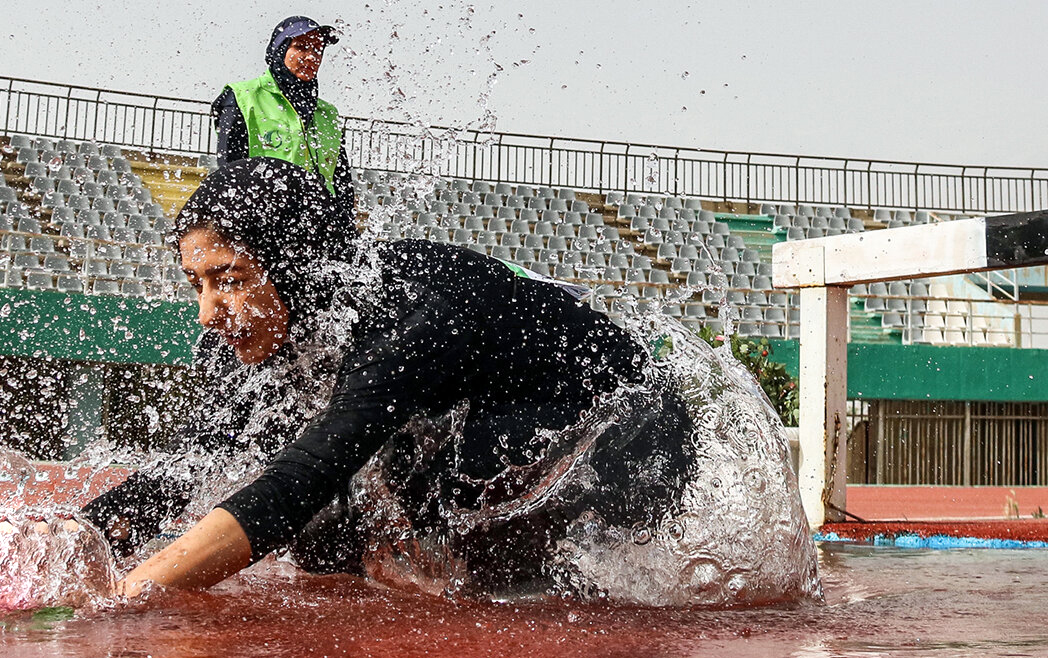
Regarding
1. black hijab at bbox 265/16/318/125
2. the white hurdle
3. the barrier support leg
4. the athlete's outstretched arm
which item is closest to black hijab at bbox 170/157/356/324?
the athlete's outstretched arm

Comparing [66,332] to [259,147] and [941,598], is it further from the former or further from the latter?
[941,598]

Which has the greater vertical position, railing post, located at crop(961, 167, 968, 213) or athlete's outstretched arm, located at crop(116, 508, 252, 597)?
railing post, located at crop(961, 167, 968, 213)

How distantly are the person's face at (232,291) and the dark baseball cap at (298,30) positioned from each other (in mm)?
1550

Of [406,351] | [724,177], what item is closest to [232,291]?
[406,351]

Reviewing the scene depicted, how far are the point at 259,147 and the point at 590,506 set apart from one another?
2.06 metres

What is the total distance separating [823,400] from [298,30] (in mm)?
3971

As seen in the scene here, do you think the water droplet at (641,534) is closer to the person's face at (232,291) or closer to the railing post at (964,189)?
the person's face at (232,291)

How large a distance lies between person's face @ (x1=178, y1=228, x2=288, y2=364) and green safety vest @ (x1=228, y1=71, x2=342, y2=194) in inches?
62.2

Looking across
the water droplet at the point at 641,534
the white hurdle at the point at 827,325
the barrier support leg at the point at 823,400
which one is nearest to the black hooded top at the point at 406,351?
the water droplet at the point at 641,534

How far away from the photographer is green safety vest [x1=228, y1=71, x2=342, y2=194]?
384 cm

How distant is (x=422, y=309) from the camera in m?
2.29

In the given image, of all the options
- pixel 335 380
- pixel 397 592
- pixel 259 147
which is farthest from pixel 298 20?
pixel 397 592

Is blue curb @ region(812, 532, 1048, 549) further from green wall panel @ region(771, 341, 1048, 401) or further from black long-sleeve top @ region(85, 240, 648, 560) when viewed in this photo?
green wall panel @ region(771, 341, 1048, 401)

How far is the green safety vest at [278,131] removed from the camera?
3.84 m
